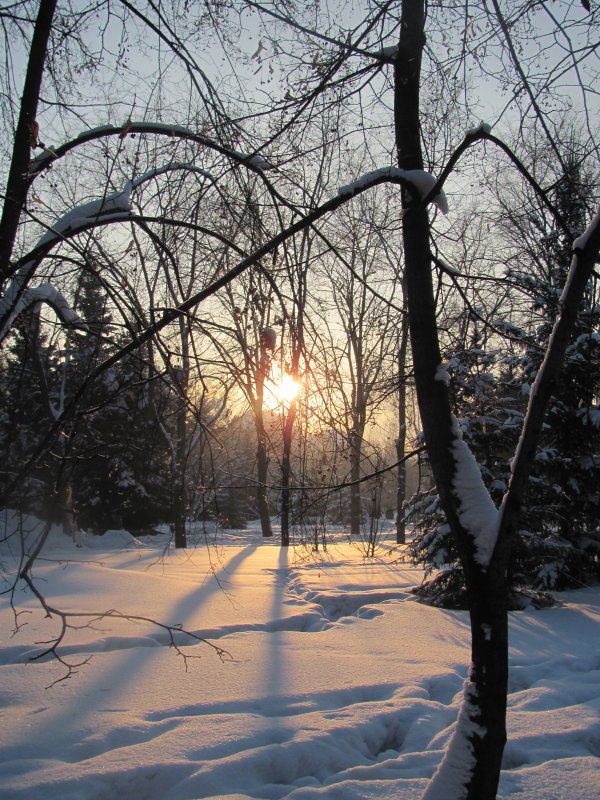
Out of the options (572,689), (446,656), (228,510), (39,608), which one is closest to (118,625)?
(39,608)

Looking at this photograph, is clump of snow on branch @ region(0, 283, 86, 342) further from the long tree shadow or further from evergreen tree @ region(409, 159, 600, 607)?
evergreen tree @ region(409, 159, 600, 607)

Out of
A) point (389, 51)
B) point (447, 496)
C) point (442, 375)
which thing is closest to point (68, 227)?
point (389, 51)

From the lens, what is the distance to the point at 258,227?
278 centimetres

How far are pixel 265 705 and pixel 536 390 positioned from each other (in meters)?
3.09

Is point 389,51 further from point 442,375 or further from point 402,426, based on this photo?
point 402,426

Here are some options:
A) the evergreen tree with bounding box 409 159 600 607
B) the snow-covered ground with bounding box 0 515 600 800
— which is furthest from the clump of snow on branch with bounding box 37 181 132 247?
the evergreen tree with bounding box 409 159 600 607

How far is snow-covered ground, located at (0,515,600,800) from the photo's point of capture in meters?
2.95

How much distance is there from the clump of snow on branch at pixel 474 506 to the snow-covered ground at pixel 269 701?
37.6 inches

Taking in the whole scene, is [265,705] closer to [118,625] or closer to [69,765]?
[69,765]

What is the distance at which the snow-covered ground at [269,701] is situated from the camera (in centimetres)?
295

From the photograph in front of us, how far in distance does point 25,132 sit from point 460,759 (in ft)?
10.3

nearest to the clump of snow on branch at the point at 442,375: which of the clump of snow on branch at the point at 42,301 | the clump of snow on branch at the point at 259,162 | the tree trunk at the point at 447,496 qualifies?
the tree trunk at the point at 447,496

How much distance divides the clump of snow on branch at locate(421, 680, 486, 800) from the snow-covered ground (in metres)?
0.99

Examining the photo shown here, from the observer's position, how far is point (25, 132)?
268cm
